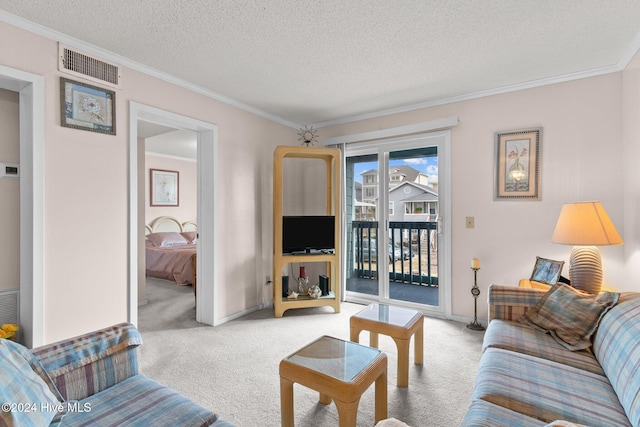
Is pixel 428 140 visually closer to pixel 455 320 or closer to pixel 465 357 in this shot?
pixel 455 320

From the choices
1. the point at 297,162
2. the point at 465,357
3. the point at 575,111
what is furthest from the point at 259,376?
the point at 575,111

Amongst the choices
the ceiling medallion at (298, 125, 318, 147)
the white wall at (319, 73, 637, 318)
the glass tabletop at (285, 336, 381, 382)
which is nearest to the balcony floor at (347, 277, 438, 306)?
the white wall at (319, 73, 637, 318)

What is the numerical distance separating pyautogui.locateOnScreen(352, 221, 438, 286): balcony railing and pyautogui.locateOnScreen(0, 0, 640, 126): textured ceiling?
174 centimetres

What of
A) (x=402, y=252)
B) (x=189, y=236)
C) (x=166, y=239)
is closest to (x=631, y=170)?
(x=402, y=252)

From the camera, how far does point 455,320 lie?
3414 millimetres

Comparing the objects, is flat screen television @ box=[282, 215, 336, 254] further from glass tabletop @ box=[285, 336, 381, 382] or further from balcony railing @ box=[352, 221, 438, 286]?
glass tabletop @ box=[285, 336, 381, 382]

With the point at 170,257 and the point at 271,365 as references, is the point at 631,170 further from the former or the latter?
the point at 170,257

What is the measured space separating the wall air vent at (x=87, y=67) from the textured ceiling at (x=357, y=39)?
11 centimetres

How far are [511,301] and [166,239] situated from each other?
18.4 ft

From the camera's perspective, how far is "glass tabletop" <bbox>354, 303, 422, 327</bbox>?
2.27 meters

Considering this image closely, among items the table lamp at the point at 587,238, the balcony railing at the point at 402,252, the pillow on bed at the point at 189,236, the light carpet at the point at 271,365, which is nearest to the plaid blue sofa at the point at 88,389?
the light carpet at the point at 271,365

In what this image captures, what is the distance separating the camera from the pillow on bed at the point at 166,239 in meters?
Answer: 5.84

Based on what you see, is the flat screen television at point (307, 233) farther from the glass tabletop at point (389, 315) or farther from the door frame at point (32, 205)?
the door frame at point (32, 205)

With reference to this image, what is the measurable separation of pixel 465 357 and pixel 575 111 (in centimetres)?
233
